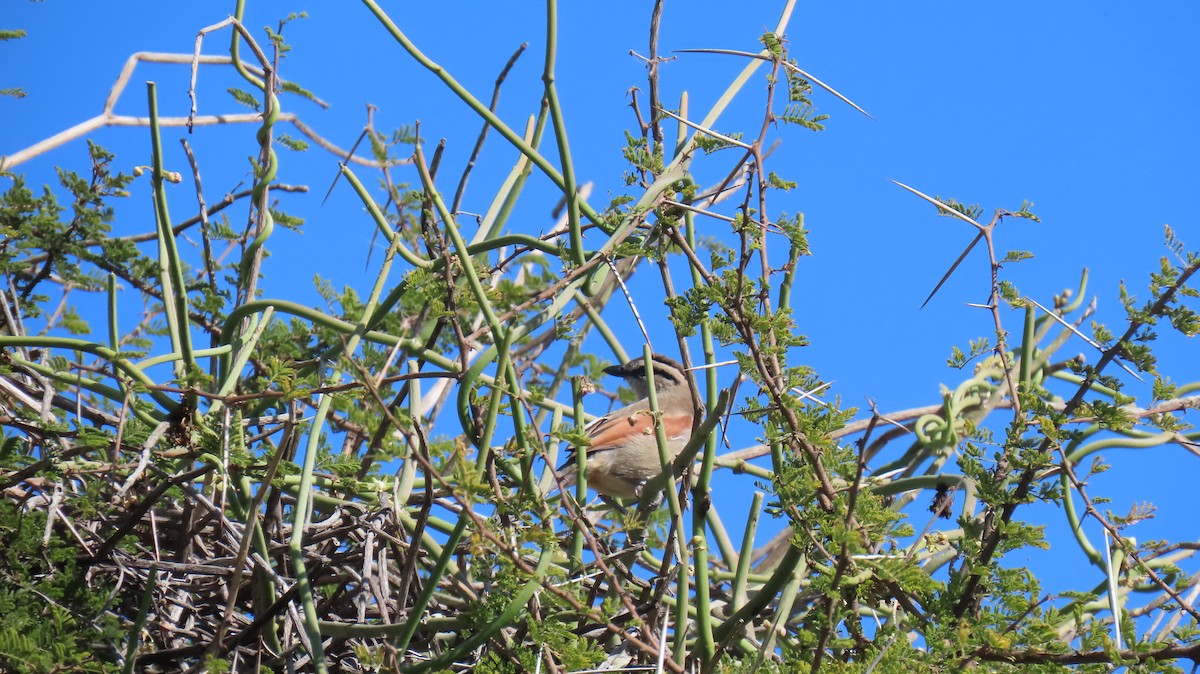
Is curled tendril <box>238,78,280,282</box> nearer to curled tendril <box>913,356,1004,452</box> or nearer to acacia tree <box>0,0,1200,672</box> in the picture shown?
acacia tree <box>0,0,1200,672</box>

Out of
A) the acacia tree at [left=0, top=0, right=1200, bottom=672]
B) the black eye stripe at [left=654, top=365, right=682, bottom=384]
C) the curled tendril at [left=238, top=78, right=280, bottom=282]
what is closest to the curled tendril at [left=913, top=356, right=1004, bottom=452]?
the acacia tree at [left=0, top=0, right=1200, bottom=672]

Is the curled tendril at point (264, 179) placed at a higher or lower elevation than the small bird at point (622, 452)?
lower

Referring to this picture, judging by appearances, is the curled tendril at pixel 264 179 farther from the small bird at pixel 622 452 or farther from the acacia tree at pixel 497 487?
Answer: the small bird at pixel 622 452

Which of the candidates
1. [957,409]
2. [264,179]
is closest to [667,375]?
[957,409]

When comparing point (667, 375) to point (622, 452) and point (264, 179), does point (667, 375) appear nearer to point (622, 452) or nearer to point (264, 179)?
point (622, 452)

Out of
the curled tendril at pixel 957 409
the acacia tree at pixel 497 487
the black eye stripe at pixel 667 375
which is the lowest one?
the acacia tree at pixel 497 487

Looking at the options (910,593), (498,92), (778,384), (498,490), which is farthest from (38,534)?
(910,593)

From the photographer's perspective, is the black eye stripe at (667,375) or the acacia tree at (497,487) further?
the black eye stripe at (667,375)

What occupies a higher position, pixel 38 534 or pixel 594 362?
pixel 594 362

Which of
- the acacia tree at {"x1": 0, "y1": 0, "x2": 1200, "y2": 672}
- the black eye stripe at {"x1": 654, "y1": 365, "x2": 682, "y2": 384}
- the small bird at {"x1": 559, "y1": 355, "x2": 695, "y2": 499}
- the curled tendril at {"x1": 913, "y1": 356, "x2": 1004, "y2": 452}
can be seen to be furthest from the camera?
the black eye stripe at {"x1": 654, "y1": 365, "x2": 682, "y2": 384}

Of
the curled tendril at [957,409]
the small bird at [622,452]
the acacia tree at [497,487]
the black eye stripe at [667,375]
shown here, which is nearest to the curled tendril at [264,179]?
the acacia tree at [497,487]

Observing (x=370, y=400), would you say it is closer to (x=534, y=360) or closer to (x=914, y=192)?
(x=914, y=192)

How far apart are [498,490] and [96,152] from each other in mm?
2148

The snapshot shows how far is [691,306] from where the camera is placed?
8.11 ft
